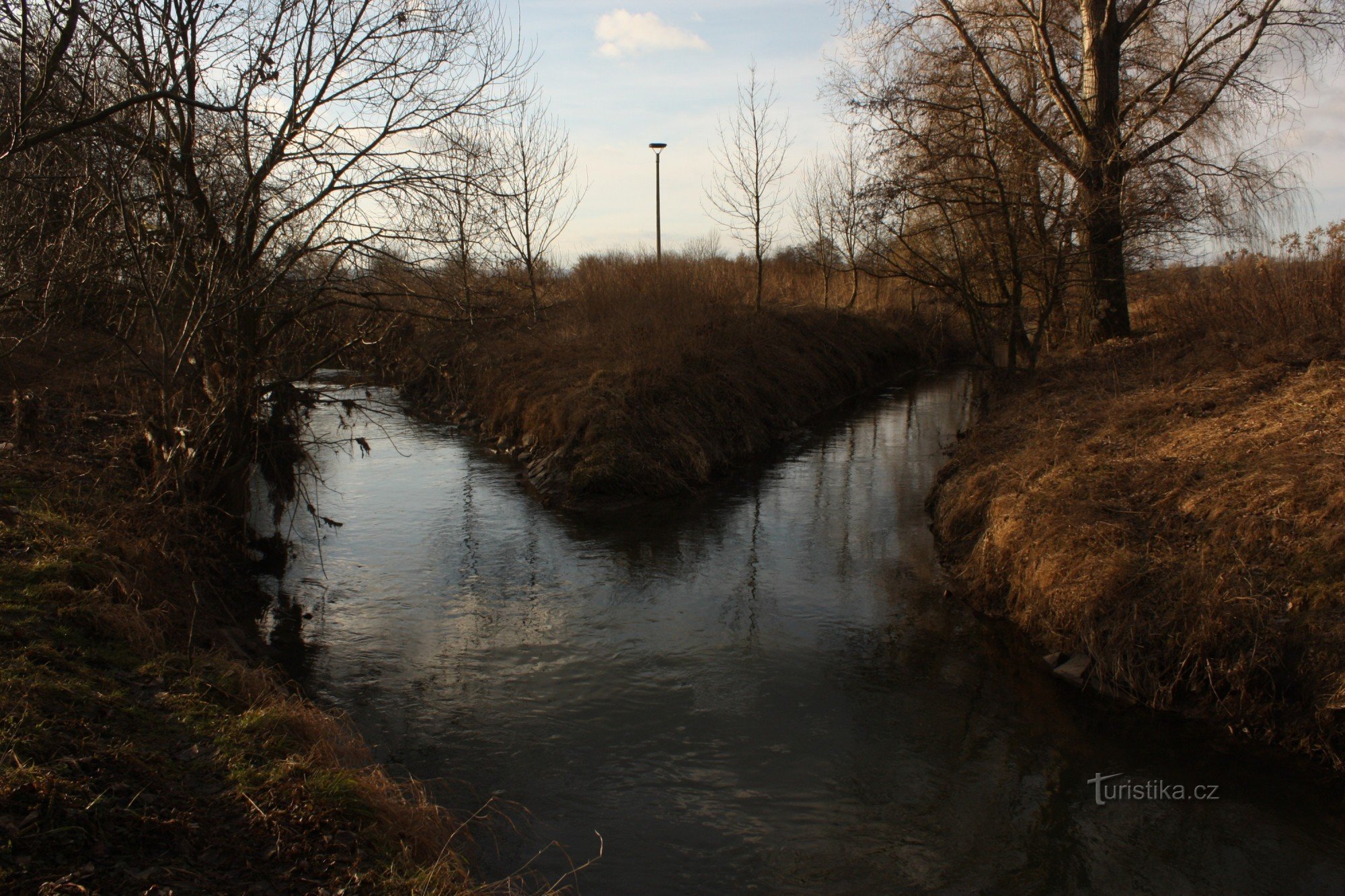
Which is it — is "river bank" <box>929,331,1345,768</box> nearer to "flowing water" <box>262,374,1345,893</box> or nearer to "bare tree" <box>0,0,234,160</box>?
"flowing water" <box>262,374,1345,893</box>

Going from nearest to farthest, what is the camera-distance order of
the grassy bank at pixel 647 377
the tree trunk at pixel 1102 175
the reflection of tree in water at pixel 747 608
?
1. the reflection of tree in water at pixel 747 608
2. the tree trunk at pixel 1102 175
3. the grassy bank at pixel 647 377

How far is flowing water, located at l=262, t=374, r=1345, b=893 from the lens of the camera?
4793mm

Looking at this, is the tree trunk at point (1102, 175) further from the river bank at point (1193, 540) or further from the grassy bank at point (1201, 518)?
the river bank at point (1193, 540)

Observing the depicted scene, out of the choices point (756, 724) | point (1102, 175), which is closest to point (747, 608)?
point (756, 724)

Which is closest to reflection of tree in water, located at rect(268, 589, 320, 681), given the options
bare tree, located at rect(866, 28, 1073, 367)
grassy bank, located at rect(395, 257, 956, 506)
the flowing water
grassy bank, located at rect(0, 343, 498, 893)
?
the flowing water

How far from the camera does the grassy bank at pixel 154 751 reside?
10.9 feet

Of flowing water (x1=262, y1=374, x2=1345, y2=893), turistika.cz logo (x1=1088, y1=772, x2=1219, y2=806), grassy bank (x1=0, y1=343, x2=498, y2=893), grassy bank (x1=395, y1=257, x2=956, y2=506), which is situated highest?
grassy bank (x1=395, y1=257, x2=956, y2=506)

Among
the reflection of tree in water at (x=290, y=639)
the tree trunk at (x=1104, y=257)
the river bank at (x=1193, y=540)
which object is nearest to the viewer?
the river bank at (x=1193, y=540)

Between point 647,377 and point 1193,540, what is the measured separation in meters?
10.1

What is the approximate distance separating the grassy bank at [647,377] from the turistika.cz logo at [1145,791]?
6319 mm

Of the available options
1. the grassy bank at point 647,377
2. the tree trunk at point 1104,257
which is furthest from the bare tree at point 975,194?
the grassy bank at point 647,377

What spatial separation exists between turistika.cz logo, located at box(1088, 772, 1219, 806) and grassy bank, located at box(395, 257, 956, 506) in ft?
20.7

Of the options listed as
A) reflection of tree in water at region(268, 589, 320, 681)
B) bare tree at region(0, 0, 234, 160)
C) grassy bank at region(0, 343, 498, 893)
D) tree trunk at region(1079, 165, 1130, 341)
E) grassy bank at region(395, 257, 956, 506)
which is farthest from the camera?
grassy bank at region(395, 257, 956, 506)

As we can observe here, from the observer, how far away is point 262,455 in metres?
9.34
